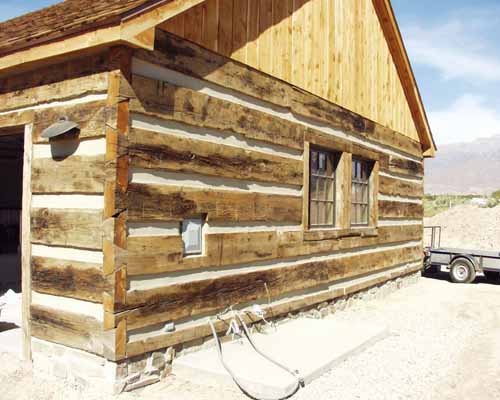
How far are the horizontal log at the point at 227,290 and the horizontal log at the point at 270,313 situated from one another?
154mm

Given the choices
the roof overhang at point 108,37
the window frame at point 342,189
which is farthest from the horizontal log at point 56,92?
the window frame at point 342,189

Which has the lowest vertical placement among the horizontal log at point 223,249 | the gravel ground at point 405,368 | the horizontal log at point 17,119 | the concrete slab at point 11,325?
the gravel ground at point 405,368

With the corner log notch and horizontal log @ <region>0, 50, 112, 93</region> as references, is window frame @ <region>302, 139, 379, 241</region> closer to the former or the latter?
the corner log notch

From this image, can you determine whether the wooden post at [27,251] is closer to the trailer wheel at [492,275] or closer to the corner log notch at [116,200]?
the corner log notch at [116,200]

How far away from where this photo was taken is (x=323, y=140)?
834cm

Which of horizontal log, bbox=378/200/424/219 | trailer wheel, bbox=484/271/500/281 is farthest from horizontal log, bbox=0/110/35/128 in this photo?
trailer wheel, bbox=484/271/500/281

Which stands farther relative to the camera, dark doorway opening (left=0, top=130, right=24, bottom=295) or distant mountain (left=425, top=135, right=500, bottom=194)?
distant mountain (left=425, top=135, right=500, bottom=194)

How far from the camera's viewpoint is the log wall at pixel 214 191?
5098mm

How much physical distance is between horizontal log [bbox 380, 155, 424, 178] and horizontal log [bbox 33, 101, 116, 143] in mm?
7119

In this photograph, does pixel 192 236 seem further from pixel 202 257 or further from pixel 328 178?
pixel 328 178

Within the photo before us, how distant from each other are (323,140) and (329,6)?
7.97ft

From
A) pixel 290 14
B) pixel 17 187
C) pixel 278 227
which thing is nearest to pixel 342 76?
pixel 290 14

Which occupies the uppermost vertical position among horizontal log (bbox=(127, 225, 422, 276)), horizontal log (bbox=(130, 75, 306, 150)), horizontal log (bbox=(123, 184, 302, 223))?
horizontal log (bbox=(130, 75, 306, 150))

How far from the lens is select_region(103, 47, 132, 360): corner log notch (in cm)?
480
